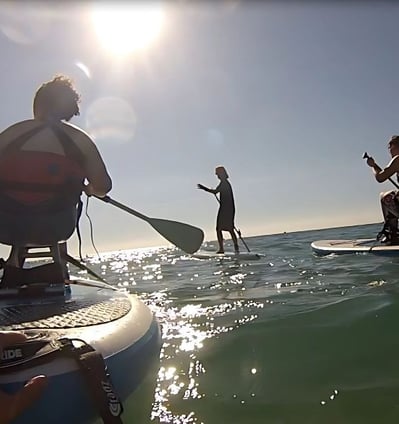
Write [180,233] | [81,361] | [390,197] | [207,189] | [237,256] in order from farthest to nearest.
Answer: [207,189]
[237,256]
[390,197]
[180,233]
[81,361]

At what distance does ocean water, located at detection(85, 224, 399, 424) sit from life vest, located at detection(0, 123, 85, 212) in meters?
1.40

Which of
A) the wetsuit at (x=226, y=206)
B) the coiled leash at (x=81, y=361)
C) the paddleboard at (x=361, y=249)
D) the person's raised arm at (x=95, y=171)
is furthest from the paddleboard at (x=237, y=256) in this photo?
the coiled leash at (x=81, y=361)

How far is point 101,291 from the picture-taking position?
3.32 m

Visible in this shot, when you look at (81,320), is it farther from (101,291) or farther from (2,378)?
(101,291)

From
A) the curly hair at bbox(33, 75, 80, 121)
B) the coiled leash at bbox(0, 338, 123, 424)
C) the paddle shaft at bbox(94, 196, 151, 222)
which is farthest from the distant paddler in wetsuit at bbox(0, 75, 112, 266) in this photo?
the coiled leash at bbox(0, 338, 123, 424)

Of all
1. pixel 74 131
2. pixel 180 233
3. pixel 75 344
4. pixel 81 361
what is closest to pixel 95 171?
pixel 74 131

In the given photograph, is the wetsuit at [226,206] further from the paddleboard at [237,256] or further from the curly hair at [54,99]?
the curly hair at [54,99]

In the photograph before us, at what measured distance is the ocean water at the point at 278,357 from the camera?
7.56 ft

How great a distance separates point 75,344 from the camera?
192 centimetres

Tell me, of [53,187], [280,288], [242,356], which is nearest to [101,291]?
[53,187]

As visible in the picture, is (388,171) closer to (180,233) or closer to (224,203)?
(180,233)

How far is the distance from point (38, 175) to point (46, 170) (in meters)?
0.06

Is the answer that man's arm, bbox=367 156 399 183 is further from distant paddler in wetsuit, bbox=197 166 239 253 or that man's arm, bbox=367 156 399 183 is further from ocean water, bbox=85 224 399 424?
distant paddler in wetsuit, bbox=197 166 239 253

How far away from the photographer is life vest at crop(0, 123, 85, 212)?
307 centimetres
